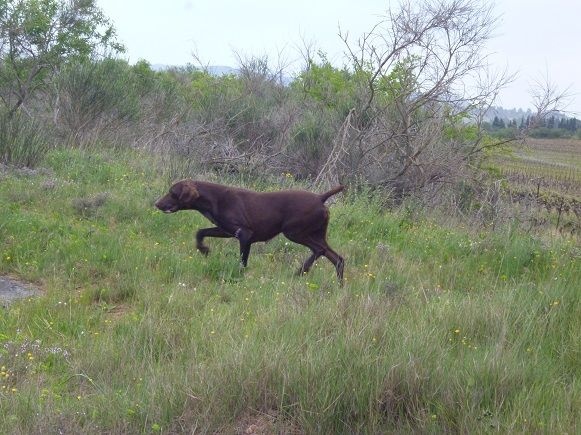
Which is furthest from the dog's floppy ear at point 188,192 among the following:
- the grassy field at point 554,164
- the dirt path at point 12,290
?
the grassy field at point 554,164

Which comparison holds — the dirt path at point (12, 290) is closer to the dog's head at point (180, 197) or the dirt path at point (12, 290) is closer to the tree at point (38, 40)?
the dog's head at point (180, 197)

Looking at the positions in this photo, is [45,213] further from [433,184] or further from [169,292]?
[433,184]

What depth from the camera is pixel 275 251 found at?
369 inches

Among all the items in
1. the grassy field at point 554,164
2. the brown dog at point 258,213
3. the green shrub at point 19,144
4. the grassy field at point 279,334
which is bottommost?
the grassy field at point 554,164

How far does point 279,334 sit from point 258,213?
341 cm

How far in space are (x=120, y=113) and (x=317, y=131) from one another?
4.68m

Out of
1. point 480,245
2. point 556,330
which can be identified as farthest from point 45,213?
point 556,330

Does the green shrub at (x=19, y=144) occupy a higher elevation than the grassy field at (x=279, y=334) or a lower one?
higher

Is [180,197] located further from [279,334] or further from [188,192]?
[279,334]

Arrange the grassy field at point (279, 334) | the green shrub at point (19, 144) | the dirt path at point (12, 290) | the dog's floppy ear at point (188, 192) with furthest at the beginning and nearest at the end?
the green shrub at point (19, 144), the dog's floppy ear at point (188, 192), the dirt path at point (12, 290), the grassy field at point (279, 334)

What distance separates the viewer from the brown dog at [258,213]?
8.55 metres

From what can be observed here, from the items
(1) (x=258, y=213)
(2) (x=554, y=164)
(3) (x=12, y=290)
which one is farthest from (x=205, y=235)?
(2) (x=554, y=164)

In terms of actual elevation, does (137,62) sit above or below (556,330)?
above

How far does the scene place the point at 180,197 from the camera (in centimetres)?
Answer: 876
